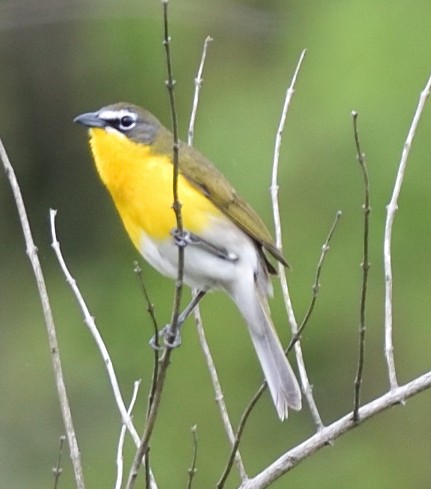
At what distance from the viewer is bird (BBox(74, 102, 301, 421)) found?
4.48 metres

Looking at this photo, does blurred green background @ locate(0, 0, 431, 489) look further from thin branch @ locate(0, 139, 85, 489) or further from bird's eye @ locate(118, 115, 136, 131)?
thin branch @ locate(0, 139, 85, 489)

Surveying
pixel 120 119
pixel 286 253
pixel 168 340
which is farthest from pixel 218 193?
pixel 286 253

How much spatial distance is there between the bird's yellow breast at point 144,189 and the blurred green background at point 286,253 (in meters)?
3.47

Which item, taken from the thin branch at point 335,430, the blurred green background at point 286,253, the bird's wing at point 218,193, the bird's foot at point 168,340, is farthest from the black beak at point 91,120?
the blurred green background at point 286,253

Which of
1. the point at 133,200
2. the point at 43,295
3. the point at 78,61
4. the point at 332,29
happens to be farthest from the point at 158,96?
the point at 43,295

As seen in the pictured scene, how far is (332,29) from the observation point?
930cm

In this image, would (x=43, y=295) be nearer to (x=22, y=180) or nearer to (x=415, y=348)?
(x=415, y=348)

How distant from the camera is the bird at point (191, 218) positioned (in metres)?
4.48

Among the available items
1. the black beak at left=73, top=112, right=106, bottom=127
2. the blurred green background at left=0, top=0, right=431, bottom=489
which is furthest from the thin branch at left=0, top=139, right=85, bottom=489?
the blurred green background at left=0, top=0, right=431, bottom=489

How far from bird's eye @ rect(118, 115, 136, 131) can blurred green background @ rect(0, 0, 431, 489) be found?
11.1ft

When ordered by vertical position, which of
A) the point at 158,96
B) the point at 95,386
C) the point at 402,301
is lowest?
the point at 95,386

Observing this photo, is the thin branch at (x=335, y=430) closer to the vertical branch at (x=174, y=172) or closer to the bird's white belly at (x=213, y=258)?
the vertical branch at (x=174, y=172)

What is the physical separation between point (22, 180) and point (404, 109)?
115 inches

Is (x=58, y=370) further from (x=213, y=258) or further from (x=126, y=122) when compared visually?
(x=126, y=122)
